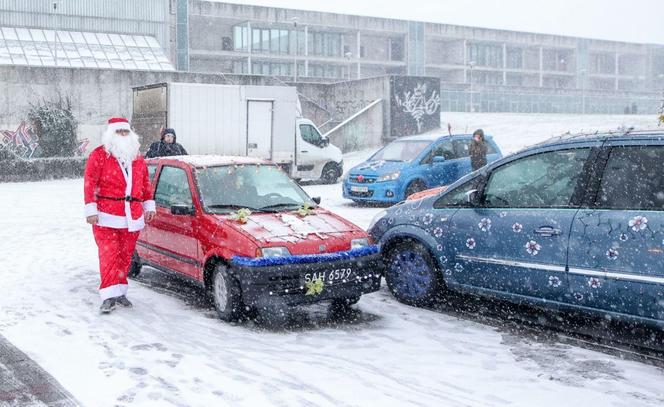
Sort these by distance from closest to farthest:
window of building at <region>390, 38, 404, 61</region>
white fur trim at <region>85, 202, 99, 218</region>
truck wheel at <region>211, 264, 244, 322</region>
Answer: truck wheel at <region>211, 264, 244, 322</region> < white fur trim at <region>85, 202, 99, 218</region> < window of building at <region>390, 38, 404, 61</region>

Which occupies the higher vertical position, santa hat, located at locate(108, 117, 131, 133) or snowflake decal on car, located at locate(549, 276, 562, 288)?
santa hat, located at locate(108, 117, 131, 133)

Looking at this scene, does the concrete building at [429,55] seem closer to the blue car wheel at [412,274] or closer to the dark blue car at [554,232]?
the blue car wheel at [412,274]

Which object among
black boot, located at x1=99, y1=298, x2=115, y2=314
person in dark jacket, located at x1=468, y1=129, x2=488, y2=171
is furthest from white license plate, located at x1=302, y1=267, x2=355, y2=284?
person in dark jacket, located at x1=468, y1=129, x2=488, y2=171

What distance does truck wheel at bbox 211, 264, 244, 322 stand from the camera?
22.0 ft

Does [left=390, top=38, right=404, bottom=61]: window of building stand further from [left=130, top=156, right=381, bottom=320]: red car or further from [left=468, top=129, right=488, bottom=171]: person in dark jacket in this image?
[left=130, top=156, right=381, bottom=320]: red car

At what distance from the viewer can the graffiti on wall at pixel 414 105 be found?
32438 mm

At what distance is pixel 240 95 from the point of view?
836 inches

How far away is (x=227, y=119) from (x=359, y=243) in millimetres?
14762

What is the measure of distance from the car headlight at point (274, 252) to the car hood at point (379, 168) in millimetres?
9481

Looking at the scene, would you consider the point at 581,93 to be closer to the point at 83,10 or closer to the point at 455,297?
the point at 83,10

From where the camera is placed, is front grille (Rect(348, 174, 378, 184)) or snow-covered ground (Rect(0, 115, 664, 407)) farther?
front grille (Rect(348, 174, 378, 184))

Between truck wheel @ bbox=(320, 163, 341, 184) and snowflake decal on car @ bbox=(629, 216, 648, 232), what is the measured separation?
1732cm

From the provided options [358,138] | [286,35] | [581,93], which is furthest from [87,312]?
[581,93]

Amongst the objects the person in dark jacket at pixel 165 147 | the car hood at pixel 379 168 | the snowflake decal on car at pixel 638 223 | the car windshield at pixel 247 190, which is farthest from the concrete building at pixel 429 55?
the snowflake decal on car at pixel 638 223
